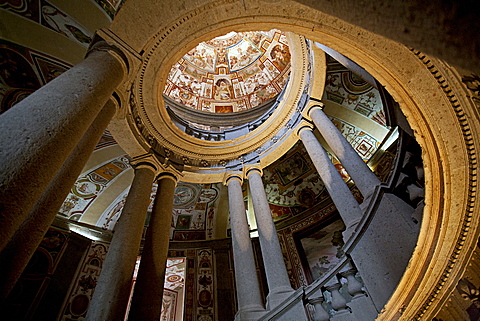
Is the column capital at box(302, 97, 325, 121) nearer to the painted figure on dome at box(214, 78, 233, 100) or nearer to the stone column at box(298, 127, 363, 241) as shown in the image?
the stone column at box(298, 127, 363, 241)

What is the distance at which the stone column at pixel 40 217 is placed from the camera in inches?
82.7

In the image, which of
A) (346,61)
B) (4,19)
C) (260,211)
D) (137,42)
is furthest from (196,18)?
(260,211)

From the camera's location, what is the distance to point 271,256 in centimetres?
508

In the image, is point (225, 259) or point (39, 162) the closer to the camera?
point (39, 162)

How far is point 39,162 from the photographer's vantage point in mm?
1887

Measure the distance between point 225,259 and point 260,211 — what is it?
5009 millimetres

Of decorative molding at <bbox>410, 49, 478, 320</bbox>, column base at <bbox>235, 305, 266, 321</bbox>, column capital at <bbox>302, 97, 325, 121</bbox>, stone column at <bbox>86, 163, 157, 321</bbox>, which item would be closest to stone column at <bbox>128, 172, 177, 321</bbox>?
stone column at <bbox>86, 163, 157, 321</bbox>

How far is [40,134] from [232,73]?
10986 mm

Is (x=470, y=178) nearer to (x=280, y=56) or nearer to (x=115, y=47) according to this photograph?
(x=115, y=47)

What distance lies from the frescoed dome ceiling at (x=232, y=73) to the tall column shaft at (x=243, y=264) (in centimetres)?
608

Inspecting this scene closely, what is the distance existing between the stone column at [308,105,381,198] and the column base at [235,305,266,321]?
2.75m

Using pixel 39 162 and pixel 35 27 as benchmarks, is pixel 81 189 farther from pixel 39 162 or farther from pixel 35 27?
pixel 39 162

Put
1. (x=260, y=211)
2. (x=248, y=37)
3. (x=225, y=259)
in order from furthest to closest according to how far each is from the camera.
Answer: (x=248, y=37), (x=225, y=259), (x=260, y=211)

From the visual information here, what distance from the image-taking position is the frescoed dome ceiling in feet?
36.0
